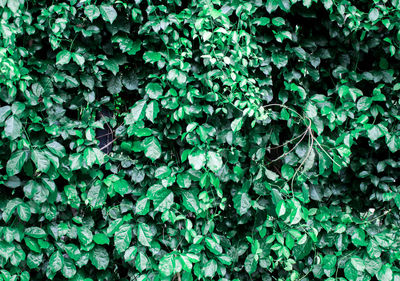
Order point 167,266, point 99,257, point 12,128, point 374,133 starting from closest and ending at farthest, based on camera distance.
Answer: point 12,128, point 167,266, point 99,257, point 374,133

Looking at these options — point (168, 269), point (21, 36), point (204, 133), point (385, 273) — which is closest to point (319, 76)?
point (204, 133)

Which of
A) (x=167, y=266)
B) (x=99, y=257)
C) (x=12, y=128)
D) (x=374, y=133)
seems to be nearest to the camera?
(x=12, y=128)

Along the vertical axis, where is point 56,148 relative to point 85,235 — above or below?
above

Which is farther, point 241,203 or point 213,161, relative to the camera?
point 241,203

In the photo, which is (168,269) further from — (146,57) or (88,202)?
(146,57)

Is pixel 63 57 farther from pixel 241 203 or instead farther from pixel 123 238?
pixel 241 203

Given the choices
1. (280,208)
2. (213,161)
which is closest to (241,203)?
(280,208)

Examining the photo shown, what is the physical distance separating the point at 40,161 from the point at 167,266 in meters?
0.80

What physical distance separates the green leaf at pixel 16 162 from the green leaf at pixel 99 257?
574mm

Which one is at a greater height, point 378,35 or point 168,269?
point 378,35

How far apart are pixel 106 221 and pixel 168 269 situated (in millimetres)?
430

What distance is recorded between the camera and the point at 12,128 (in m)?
1.61

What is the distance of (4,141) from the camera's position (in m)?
1.67

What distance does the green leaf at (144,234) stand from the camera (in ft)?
5.82
